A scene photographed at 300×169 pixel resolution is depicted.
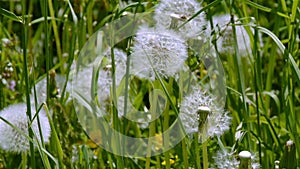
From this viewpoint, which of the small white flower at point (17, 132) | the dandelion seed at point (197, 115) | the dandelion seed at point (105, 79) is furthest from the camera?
the dandelion seed at point (105, 79)

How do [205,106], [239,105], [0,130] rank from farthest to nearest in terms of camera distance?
[239,105]
[0,130]
[205,106]

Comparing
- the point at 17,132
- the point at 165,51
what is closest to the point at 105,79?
the point at 17,132

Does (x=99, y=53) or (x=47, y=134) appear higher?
(x=99, y=53)

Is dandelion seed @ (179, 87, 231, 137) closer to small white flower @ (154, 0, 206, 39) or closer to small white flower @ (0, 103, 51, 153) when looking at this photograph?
small white flower @ (154, 0, 206, 39)

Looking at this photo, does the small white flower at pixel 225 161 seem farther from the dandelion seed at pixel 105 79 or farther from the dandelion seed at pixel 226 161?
the dandelion seed at pixel 105 79

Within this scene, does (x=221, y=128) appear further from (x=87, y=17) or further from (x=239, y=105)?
(x=87, y=17)

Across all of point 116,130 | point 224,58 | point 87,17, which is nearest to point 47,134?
point 116,130

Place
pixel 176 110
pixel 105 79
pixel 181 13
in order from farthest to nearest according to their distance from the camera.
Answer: pixel 105 79
pixel 181 13
pixel 176 110

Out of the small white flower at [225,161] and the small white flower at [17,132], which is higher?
the small white flower at [17,132]

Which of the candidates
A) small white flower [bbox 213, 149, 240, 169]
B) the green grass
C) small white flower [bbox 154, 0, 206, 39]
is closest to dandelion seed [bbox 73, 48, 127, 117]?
the green grass

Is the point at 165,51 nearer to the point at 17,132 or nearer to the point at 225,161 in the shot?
the point at 225,161

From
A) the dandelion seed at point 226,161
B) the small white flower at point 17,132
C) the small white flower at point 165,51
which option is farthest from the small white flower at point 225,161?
the small white flower at point 17,132
